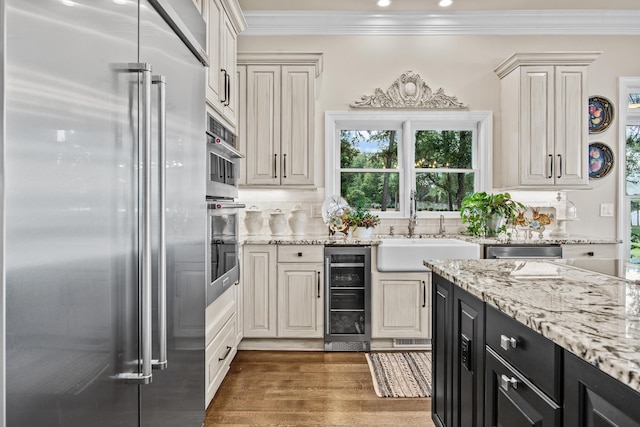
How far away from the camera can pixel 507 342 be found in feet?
3.84

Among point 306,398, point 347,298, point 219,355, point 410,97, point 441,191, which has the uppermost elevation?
point 410,97

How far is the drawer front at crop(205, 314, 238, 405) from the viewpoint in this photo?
2.17 meters

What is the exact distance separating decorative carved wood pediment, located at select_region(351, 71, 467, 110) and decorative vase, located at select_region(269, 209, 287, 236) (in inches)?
49.5

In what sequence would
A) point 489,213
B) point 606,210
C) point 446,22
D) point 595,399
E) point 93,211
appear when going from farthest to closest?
1. point 606,210
2. point 446,22
3. point 489,213
4. point 93,211
5. point 595,399

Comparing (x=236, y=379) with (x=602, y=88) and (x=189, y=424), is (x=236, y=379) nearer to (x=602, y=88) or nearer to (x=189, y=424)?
(x=189, y=424)

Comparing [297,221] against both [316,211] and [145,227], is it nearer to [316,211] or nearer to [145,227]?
[316,211]

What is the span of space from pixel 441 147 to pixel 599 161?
151 cm

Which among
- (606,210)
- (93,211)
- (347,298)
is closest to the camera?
(93,211)

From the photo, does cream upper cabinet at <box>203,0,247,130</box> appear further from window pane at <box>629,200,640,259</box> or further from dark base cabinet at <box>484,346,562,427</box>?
window pane at <box>629,200,640,259</box>

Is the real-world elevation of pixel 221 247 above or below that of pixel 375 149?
below

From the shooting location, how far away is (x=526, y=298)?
3.76 ft

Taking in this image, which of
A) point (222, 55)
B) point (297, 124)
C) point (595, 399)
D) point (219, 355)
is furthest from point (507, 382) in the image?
point (297, 124)

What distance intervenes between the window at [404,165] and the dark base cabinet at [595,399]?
3105 millimetres

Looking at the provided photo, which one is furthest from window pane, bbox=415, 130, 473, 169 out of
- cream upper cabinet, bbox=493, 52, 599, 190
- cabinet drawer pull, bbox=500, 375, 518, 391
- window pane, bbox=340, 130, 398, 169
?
cabinet drawer pull, bbox=500, 375, 518, 391
